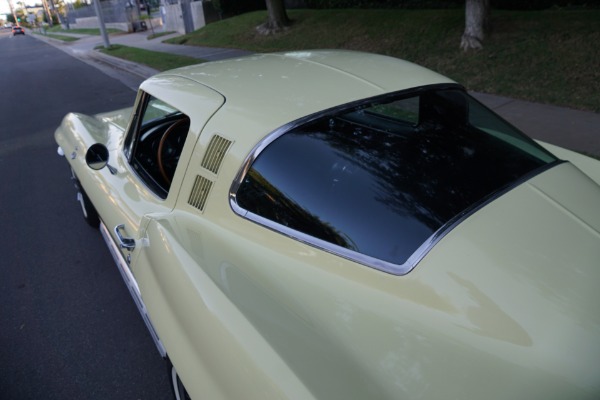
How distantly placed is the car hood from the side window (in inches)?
68.0

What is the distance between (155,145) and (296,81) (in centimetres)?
138

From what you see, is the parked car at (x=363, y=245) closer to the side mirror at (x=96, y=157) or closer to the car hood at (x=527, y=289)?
the car hood at (x=527, y=289)

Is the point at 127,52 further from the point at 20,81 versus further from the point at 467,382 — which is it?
the point at 467,382

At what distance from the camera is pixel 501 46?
8.12 m

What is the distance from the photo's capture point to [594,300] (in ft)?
4.36

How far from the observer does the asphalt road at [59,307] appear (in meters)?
2.47

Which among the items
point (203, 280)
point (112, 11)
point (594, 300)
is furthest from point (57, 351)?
point (112, 11)

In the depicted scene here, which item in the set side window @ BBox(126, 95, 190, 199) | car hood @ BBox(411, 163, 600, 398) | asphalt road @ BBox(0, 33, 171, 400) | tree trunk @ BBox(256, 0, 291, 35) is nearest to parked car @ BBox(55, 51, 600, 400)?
car hood @ BBox(411, 163, 600, 398)

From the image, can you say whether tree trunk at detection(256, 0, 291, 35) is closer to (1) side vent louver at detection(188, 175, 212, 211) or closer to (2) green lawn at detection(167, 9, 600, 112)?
(2) green lawn at detection(167, 9, 600, 112)

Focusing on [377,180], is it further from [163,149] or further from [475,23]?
[475,23]

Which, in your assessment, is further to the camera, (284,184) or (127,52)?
(127,52)

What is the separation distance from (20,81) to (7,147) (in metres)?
8.50

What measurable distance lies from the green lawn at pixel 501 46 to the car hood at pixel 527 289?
5.30 m

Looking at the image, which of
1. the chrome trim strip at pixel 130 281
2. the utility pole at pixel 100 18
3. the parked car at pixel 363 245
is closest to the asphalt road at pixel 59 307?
the chrome trim strip at pixel 130 281
